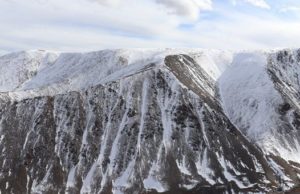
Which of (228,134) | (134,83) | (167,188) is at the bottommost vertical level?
(167,188)

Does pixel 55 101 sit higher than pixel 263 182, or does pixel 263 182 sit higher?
pixel 55 101

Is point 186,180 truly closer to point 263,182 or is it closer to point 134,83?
point 263,182

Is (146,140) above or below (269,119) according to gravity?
below

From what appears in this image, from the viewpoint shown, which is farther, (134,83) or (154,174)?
(134,83)

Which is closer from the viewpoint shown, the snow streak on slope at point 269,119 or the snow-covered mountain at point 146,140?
the snow-covered mountain at point 146,140

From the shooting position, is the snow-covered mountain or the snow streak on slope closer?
the snow-covered mountain

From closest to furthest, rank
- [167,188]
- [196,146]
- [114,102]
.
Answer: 1. [167,188]
2. [196,146]
3. [114,102]

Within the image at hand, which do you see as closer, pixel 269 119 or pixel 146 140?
pixel 146 140

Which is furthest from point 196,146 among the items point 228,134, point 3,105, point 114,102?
point 3,105
